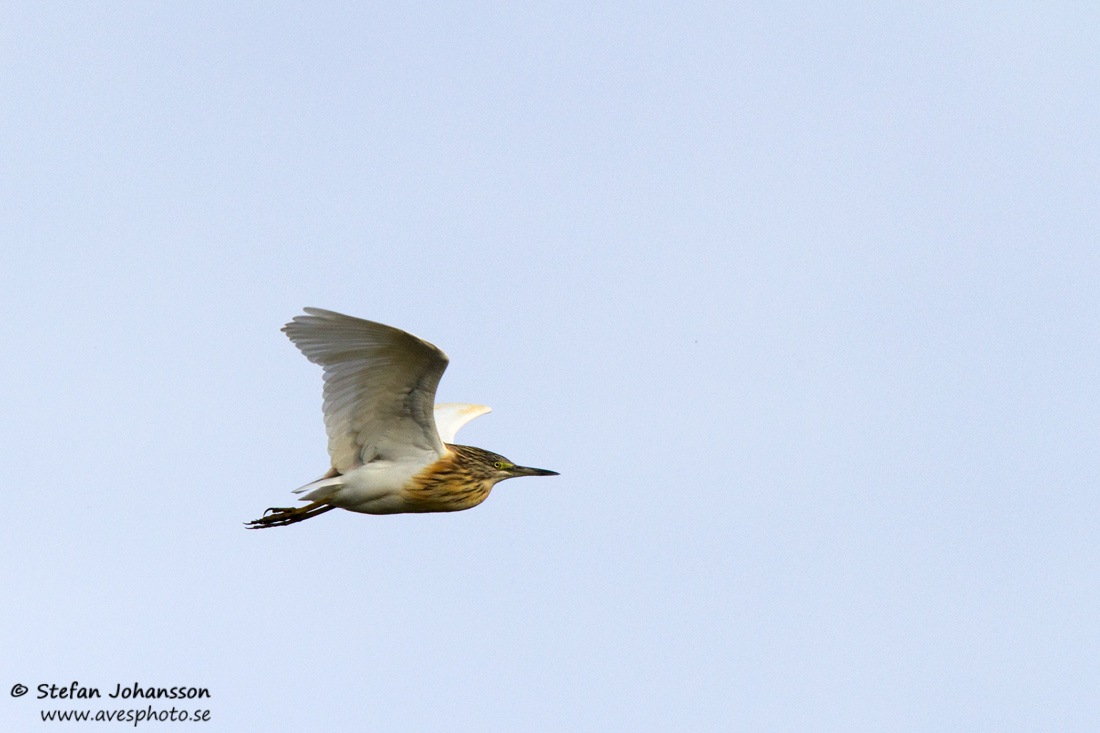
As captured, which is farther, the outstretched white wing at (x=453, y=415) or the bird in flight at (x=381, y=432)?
the outstretched white wing at (x=453, y=415)

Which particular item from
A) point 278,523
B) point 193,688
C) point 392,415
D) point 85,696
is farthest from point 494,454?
point 85,696

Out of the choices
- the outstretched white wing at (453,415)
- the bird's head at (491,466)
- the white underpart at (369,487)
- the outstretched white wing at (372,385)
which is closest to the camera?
the outstretched white wing at (372,385)

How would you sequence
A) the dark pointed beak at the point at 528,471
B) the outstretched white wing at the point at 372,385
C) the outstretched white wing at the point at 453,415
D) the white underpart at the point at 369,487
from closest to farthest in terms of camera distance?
the outstretched white wing at the point at 372,385, the white underpart at the point at 369,487, the dark pointed beak at the point at 528,471, the outstretched white wing at the point at 453,415

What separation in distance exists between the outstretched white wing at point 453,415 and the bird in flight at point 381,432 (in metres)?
1.60

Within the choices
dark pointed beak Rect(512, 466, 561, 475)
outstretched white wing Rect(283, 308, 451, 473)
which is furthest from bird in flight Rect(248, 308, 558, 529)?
dark pointed beak Rect(512, 466, 561, 475)

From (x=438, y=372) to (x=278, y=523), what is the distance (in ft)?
8.44

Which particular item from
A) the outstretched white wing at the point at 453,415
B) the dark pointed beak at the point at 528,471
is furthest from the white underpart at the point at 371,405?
the outstretched white wing at the point at 453,415

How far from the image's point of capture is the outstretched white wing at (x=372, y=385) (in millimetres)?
11070

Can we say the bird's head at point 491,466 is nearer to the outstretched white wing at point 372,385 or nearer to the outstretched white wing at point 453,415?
the outstretched white wing at point 372,385

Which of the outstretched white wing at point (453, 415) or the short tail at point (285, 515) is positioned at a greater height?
the outstretched white wing at point (453, 415)

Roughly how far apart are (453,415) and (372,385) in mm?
3566

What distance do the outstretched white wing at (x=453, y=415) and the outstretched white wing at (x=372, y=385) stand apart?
7.33 feet

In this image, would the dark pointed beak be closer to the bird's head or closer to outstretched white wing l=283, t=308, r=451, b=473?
the bird's head

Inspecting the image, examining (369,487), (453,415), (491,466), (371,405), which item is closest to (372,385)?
(371,405)
